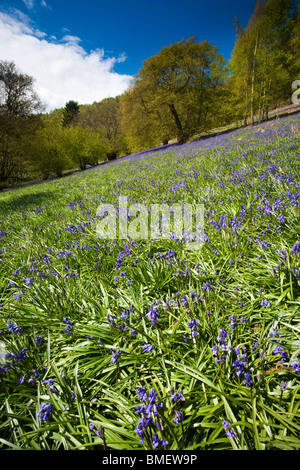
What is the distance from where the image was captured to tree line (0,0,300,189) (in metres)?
27.8

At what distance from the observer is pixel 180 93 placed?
1113 inches

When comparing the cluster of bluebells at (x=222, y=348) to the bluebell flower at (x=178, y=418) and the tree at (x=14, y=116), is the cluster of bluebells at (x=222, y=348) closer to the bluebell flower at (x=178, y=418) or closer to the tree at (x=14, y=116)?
the bluebell flower at (x=178, y=418)

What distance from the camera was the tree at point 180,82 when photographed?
27672 mm

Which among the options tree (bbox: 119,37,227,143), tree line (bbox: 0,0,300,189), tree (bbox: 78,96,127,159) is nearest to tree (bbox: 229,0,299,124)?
tree line (bbox: 0,0,300,189)

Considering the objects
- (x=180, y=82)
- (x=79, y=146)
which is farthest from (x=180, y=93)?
(x=79, y=146)

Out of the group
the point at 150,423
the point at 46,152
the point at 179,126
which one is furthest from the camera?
the point at 179,126

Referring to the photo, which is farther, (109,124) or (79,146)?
(109,124)

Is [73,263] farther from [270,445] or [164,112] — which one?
[164,112]

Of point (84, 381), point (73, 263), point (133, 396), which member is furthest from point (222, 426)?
point (73, 263)

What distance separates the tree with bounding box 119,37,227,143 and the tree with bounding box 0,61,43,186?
1546 cm

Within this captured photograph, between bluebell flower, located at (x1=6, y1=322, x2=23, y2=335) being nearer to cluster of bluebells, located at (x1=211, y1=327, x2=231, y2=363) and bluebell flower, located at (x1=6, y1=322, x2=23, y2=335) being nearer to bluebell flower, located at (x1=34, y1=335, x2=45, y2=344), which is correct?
bluebell flower, located at (x1=34, y1=335, x2=45, y2=344)

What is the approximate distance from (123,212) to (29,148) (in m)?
34.2

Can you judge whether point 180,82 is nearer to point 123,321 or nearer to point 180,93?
point 180,93

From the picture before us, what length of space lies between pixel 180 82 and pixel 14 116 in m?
24.9
